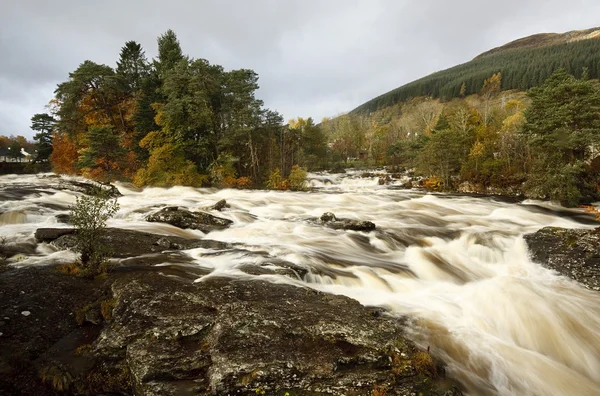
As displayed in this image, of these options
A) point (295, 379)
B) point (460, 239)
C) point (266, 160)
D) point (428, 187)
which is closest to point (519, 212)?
point (460, 239)

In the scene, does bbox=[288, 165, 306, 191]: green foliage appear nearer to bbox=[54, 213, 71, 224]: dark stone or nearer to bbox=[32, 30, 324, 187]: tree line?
bbox=[32, 30, 324, 187]: tree line

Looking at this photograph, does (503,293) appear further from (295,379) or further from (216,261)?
(216,261)

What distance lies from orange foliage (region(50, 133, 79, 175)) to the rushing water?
2174 centimetres

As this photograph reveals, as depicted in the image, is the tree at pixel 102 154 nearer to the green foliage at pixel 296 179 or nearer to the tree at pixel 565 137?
the green foliage at pixel 296 179

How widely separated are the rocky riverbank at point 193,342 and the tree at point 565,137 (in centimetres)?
2057

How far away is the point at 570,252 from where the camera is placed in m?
9.09

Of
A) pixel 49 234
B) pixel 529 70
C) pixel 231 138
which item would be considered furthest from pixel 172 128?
pixel 529 70

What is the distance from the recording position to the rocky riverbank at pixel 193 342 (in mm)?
3703

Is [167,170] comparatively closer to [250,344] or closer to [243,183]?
[243,183]

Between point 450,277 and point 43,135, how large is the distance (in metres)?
63.5

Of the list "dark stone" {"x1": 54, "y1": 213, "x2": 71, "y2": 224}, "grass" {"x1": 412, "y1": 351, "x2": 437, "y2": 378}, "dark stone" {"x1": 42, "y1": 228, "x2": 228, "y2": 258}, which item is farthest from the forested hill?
"dark stone" {"x1": 54, "y1": 213, "x2": 71, "y2": 224}

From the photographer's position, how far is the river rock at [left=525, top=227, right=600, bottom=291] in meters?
8.09

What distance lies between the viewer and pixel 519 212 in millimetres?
17469

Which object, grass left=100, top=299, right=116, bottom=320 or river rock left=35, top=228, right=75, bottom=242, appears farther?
river rock left=35, top=228, right=75, bottom=242
